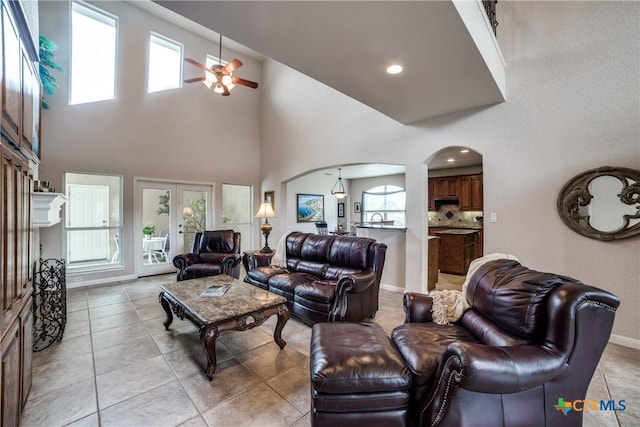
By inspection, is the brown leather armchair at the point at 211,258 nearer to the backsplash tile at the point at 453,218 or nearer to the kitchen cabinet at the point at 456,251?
the kitchen cabinet at the point at 456,251

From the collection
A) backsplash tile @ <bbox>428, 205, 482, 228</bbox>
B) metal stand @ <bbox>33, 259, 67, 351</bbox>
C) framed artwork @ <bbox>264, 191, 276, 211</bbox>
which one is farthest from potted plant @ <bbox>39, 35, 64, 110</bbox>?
backsplash tile @ <bbox>428, 205, 482, 228</bbox>

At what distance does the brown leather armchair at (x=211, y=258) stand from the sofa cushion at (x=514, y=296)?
3592 mm

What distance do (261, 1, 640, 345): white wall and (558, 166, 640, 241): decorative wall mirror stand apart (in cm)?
9

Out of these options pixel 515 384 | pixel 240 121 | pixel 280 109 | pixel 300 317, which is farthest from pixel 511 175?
pixel 240 121

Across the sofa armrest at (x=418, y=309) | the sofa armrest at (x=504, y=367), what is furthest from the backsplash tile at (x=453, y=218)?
the sofa armrest at (x=504, y=367)

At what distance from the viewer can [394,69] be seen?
104 inches

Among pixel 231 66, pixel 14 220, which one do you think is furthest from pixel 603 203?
pixel 14 220

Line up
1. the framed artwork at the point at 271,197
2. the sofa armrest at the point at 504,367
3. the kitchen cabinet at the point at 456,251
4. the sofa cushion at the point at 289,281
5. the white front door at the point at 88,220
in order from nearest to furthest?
the sofa armrest at the point at 504,367
the sofa cushion at the point at 289,281
the white front door at the point at 88,220
the kitchen cabinet at the point at 456,251
the framed artwork at the point at 271,197

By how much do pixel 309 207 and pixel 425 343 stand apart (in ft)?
23.4

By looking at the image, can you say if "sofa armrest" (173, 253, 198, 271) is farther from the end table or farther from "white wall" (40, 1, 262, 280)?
"white wall" (40, 1, 262, 280)

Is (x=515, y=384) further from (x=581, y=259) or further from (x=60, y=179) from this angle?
(x=60, y=179)

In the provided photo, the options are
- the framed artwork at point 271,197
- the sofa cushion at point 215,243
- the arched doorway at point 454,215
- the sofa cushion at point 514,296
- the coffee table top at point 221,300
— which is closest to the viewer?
the sofa cushion at point 514,296

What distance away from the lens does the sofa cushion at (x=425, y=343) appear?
5.03 feet

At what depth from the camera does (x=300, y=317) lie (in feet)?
10.8
